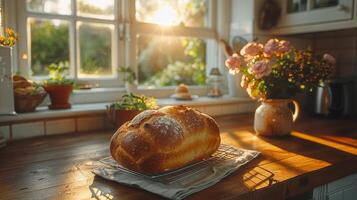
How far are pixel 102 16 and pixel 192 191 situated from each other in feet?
4.08

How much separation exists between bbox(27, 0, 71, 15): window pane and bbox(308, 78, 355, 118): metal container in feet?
4.48

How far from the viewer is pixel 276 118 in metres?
1.21

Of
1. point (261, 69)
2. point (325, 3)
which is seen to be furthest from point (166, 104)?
point (325, 3)

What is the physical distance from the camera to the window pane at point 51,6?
4.82 feet

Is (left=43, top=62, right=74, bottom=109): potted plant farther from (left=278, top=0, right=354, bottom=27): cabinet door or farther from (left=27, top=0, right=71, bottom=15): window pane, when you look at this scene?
(left=278, top=0, right=354, bottom=27): cabinet door

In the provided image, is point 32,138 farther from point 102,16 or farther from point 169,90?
point 169,90

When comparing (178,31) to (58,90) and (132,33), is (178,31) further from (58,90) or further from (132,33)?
(58,90)

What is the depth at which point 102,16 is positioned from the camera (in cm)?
164

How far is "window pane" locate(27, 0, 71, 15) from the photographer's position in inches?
57.8

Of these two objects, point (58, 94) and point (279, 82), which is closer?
point (279, 82)

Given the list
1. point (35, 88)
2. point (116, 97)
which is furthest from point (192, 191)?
point (116, 97)

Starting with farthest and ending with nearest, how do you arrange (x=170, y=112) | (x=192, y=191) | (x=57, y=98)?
(x=57, y=98), (x=170, y=112), (x=192, y=191)

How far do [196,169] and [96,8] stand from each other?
1163 millimetres

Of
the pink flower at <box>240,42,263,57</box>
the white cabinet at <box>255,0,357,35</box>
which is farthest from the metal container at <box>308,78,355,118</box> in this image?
the pink flower at <box>240,42,263,57</box>
